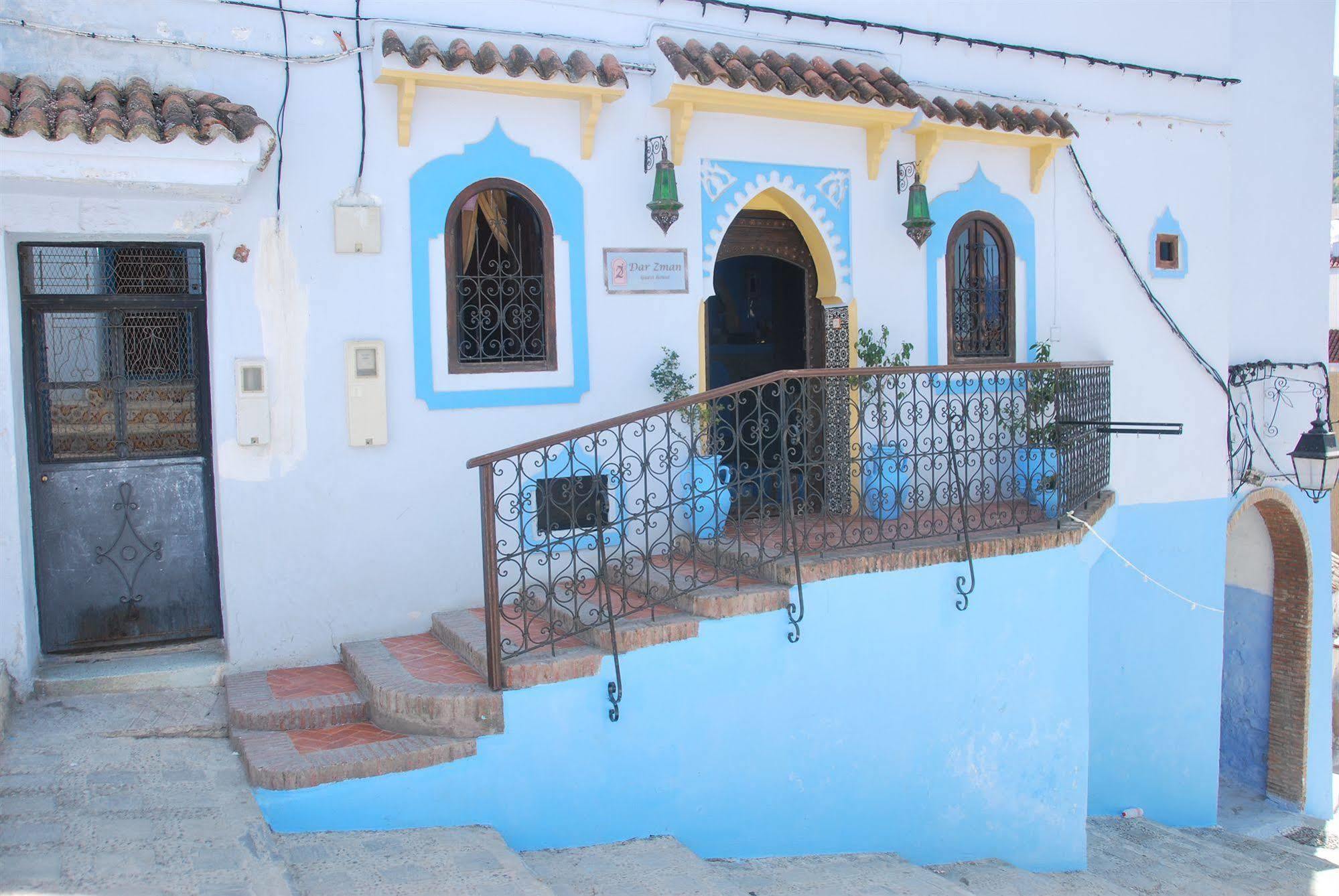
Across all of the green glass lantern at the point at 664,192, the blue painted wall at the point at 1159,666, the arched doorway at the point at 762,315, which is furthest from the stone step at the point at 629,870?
the blue painted wall at the point at 1159,666

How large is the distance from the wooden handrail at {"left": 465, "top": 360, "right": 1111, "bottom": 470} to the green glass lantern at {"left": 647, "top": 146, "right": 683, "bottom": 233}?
169cm

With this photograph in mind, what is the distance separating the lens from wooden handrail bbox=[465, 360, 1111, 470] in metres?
5.25

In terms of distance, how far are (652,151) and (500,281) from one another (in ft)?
4.58

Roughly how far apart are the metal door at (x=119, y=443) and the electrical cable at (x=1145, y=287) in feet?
23.6

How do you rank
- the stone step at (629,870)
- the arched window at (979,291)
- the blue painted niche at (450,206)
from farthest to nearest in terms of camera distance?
the arched window at (979,291), the blue painted niche at (450,206), the stone step at (629,870)

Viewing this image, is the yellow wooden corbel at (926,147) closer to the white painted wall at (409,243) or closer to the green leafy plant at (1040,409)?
the white painted wall at (409,243)

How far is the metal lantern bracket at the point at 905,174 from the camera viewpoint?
8383mm

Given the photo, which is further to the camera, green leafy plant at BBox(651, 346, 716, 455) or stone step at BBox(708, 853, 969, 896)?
green leafy plant at BBox(651, 346, 716, 455)

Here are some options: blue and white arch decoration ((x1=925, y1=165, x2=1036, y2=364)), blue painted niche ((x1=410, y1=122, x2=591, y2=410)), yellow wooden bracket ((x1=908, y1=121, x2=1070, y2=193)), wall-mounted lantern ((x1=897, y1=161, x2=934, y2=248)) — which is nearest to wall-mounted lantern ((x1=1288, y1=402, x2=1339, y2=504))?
blue and white arch decoration ((x1=925, y1=165, x2=1036, y2=364))

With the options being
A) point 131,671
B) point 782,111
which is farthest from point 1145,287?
point 131,671

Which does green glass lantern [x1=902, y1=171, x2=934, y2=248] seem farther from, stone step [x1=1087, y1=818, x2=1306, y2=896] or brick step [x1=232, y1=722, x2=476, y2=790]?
brick step [x1=232, y1=722, x2=476, y2=790]

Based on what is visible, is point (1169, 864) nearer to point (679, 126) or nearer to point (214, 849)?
point (679, 126)

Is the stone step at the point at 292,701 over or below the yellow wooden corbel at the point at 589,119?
below

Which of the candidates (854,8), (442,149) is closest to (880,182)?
(854,8)
